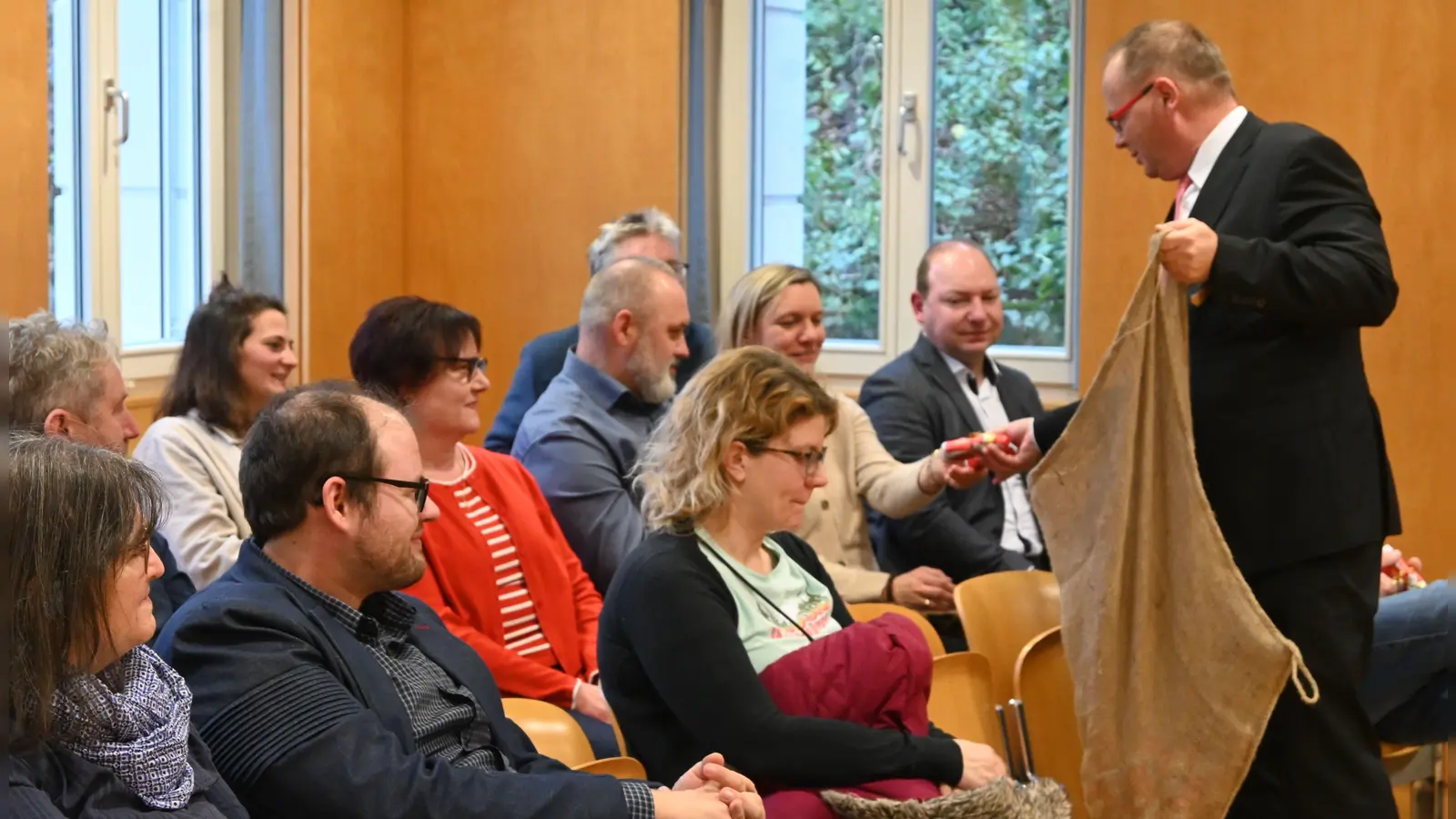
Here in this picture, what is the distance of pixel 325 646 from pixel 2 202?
2.45 m

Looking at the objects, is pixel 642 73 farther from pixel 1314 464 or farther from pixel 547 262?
pixel 1314 464

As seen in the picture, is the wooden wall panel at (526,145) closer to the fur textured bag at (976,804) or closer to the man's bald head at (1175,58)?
the man's bald head at (1175,58)

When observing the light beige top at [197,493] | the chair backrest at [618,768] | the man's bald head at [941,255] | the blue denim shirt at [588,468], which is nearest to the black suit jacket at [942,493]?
the man's bald head at [941,255]

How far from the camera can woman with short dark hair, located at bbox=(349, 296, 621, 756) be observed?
297 centimetres

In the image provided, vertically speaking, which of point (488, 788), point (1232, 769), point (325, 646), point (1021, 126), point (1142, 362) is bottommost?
point (1232, 769)

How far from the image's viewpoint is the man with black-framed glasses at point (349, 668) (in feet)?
5.64

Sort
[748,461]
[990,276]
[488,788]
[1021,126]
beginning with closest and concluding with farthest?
[488,788]
[748,461]
[990,276]
[1021,126]

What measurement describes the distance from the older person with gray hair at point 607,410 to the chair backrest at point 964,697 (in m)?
0.88

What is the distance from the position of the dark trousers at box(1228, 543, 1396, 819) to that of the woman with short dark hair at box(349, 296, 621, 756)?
1.25m

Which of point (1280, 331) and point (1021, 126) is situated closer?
point (1280, 331)

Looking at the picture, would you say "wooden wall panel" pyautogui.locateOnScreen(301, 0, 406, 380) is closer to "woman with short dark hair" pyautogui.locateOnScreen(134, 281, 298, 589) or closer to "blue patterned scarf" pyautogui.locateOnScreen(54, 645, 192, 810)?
"woman with short dark hair" pyautogui.locateOnScreen(134, 281, 298, 589)

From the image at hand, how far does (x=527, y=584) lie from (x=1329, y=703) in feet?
5.04

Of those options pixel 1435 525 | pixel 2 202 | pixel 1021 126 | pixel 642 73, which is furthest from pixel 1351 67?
pixel 2 202

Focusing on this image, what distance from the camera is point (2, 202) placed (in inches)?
148
